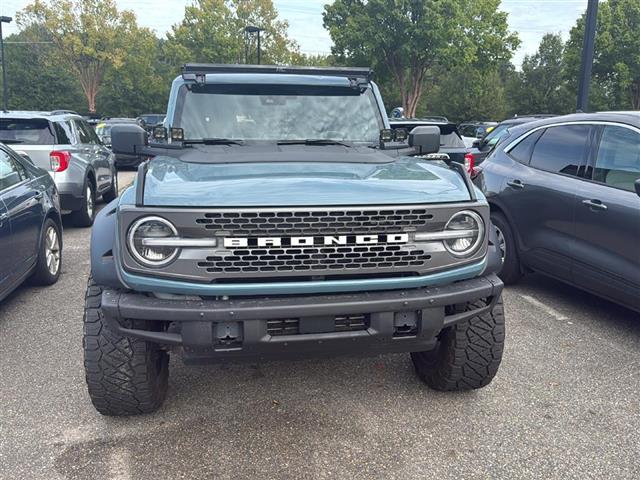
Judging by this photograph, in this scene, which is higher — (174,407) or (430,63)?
(430,63)

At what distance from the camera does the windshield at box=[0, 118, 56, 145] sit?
794 cm

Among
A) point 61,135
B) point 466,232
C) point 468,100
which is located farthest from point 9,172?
point 468,100

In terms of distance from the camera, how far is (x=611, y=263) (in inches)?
170

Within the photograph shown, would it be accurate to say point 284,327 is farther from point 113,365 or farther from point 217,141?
point 217,141

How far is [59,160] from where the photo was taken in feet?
26.5

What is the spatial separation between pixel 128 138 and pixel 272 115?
3.30 feet

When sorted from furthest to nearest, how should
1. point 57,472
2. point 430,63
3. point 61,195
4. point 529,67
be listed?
point 529,67
point 430,63
point 61,195
point 57,472

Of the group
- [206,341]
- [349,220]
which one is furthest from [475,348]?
[206,341]

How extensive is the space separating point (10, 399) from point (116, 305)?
1422 millimetres

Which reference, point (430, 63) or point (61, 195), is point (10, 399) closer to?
point (61, 195)

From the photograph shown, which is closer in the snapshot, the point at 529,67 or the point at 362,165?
the point at 362,165

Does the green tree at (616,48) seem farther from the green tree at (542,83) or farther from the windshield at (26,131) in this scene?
the windshield at (26,131)

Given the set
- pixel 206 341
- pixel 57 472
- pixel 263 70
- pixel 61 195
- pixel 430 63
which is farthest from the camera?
pixel 430 63

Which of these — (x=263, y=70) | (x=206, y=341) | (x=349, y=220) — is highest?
(x=263, y=70)
